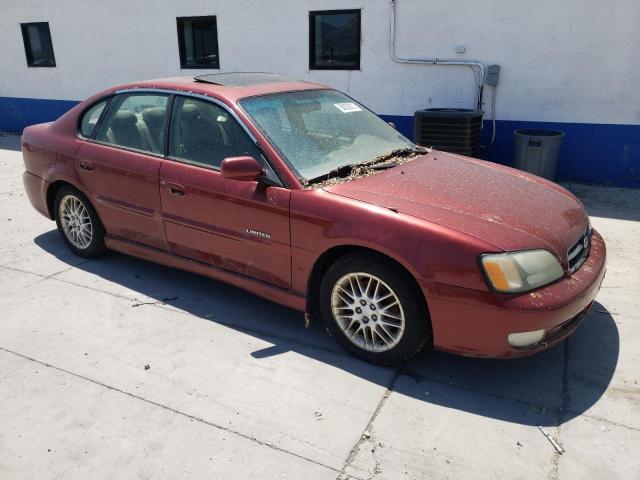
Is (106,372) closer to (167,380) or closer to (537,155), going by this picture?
(167,380)

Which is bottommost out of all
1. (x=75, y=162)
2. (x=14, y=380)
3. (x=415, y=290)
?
(x=14, y=380)

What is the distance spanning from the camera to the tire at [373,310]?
3.03m

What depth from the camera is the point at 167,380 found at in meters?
3.22

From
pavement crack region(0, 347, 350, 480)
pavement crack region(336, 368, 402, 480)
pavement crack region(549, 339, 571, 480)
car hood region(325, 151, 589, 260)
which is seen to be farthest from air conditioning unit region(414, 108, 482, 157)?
pavement crack region(0, 347, 350, 480)

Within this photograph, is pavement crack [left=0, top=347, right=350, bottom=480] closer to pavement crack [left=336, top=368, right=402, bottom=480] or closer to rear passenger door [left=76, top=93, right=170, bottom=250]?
pavement crack [left=336, top=368, right=402, bottom=480]

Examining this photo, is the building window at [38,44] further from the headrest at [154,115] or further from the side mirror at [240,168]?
the side mirror at [240,168]

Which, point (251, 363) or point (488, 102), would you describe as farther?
point (488, 102)

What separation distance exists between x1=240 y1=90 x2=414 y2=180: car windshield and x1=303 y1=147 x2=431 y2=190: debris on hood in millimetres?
37

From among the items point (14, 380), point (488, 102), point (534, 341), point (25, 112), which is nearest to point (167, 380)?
point (14, 380)

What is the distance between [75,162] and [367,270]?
9.22ft

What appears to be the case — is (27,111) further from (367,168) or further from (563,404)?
(563,404)

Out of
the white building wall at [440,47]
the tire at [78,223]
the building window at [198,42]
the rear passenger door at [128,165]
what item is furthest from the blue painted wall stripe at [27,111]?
the rear passenger door at [128,165]

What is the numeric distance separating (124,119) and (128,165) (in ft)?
1.58

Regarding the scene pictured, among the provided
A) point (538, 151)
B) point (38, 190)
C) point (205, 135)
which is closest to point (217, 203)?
point (205, 135)
